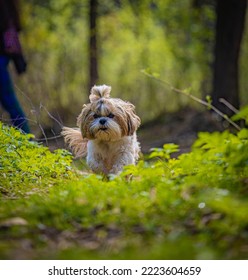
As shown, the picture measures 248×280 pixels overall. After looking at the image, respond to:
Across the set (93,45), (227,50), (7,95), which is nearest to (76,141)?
(7,95)

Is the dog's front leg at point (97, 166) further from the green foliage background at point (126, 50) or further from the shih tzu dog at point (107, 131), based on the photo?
the green foliage background at point (126, 50)

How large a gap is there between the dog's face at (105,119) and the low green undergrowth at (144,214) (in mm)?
1408

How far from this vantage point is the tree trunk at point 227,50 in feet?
37.4

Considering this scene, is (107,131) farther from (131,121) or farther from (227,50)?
(227,50)

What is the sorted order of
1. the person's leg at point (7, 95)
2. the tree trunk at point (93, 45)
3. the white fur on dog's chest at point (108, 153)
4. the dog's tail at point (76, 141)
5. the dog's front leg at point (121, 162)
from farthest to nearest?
the tree trunk at point (93, 45) < the person's leg at point (7, 95) < the dog's tail at point (76, 141) < the white fur on dog's chest at point (108, 153) < the dog's front leg at point (121, 162)

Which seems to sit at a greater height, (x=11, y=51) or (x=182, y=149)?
(x=11, y=51)

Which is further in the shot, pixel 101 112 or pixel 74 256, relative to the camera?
pixel 101 112

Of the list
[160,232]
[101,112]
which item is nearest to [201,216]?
[160,232]

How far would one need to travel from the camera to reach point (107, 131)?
6312 millimetres

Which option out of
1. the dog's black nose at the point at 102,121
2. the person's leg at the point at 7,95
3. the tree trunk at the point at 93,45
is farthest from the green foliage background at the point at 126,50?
the dog's black nose at the point at 102,121

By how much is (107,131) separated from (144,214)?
8.53 ft

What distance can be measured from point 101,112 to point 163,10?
26.4 ft

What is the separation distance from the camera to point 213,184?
4.25m

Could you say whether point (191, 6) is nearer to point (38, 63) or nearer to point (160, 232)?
point (38, 63)
